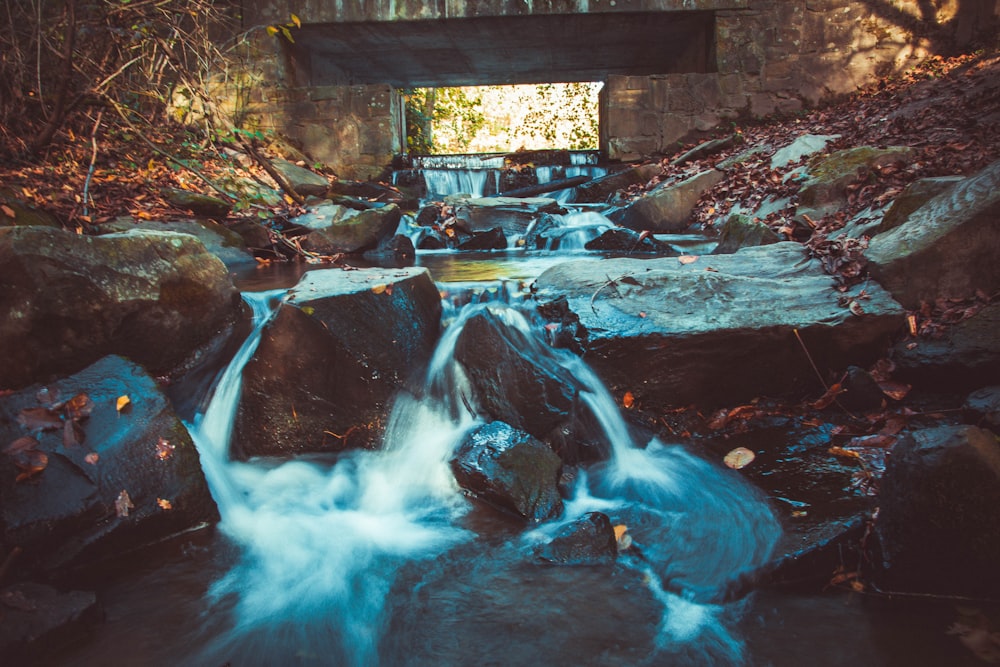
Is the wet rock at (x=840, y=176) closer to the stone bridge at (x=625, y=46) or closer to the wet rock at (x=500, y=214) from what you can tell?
the wet rock at (x=500, y=214)

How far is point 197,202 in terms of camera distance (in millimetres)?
7496

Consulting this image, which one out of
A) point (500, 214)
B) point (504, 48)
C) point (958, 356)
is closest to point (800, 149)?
point (500, 214)

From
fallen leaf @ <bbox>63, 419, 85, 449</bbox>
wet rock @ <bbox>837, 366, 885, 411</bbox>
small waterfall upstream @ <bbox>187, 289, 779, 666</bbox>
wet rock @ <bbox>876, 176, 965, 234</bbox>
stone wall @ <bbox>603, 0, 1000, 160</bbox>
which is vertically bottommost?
small waterfall upstream @ <bbox>187, 289, 779, 666</bbox>

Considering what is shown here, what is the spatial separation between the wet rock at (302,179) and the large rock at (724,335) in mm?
7185

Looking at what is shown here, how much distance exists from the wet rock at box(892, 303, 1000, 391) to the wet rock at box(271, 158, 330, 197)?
28.9 feet

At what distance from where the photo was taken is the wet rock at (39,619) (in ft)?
6.24

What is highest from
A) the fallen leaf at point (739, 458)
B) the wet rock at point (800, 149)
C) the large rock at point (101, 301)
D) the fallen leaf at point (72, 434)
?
the wet rock at point (800, 149)

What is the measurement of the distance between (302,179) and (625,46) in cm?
727

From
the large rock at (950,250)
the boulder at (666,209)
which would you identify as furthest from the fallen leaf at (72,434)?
the boulder at (666,209)

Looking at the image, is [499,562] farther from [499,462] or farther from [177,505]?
[177,505]

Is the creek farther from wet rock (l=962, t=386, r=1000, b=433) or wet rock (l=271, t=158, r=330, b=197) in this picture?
wet rock (l=271, t=158, r=330, b=197)

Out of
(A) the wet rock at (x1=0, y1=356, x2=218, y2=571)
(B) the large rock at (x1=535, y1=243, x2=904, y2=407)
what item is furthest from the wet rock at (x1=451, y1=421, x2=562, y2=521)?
(A) the wet rock at (x1=0, y1=356, x2=218, y2=571)

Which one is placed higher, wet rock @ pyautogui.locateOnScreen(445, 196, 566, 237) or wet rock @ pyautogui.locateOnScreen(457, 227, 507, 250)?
wet rock @ pyautogui.locateOnScreen(445, 196, 566, 237)

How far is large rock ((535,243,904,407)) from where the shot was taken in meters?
3.48
